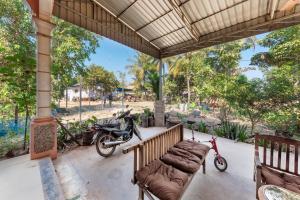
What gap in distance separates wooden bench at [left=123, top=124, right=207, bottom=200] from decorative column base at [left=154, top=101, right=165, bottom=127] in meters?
3.39

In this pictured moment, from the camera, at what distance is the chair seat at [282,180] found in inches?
64.9

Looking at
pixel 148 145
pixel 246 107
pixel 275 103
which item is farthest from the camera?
pixel 246 107

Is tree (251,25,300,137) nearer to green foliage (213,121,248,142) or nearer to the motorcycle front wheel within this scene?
green foliage (213,121,248,142)

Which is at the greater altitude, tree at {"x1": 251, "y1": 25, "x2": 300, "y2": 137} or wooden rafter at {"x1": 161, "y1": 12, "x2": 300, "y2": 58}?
wooden rafter at {"x1": 161, "y1": 12, "x2": 300, "y2": 58}

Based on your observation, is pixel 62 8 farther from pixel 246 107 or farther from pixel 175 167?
pixel 246 107

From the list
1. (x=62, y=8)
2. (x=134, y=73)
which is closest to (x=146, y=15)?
(x=62, y=8)

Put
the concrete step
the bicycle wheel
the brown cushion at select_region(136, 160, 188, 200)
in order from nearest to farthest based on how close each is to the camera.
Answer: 1. the brown cushion at select_region(136, 160, 188, 200)
2. the concrete step
3. the bicycle wheel

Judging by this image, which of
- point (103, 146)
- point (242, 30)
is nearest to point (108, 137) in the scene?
point (103, 146)

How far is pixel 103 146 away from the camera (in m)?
3.34

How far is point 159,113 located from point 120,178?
159 inches

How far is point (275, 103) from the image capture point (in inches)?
171

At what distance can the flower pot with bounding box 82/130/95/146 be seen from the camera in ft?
13.0

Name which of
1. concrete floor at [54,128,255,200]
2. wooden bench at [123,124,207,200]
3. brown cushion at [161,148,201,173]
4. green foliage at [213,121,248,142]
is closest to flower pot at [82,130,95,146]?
concrete floor at [54,128,255,200]

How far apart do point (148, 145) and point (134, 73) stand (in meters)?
15.3
